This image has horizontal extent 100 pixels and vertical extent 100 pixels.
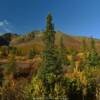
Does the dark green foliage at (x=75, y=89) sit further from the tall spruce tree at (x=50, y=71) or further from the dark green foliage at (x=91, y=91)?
the tall spruce tree at (x=50, y=71)

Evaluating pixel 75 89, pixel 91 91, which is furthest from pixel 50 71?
pixel 91 91

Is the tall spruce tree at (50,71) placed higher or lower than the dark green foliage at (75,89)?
→ higher

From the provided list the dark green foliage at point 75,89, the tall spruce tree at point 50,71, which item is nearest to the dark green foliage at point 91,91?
the dark green foliage at point 75,89

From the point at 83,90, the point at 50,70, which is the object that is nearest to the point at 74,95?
the point at 83,90

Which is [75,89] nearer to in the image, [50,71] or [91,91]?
[91,91]

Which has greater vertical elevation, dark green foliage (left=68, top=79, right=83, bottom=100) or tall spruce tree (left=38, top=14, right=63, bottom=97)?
tall spruce tree (left=38, top=14, right=63, bottom=97)

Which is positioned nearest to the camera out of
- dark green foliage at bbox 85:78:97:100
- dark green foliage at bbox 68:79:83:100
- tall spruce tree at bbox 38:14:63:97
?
tall spruce tree at bbox 38:14:63:97

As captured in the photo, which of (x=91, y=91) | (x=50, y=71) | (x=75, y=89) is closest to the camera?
(x=50, y=71)

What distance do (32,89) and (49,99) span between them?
5.01 m

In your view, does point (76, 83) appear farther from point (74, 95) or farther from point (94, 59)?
point (94, 59)

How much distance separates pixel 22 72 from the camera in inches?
5591

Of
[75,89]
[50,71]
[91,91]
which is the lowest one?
[91,91]

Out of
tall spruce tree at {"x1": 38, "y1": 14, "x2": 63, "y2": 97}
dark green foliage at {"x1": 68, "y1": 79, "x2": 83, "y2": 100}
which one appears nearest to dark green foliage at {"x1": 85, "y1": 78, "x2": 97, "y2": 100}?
dark green foliage at {"x1": 68, "y1": 79, "x2": 83, "y2": 100}

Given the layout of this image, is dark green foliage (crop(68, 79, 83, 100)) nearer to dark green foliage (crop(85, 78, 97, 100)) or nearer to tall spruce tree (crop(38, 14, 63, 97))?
dark green foliage (crop(85, 78, 97, 100))
